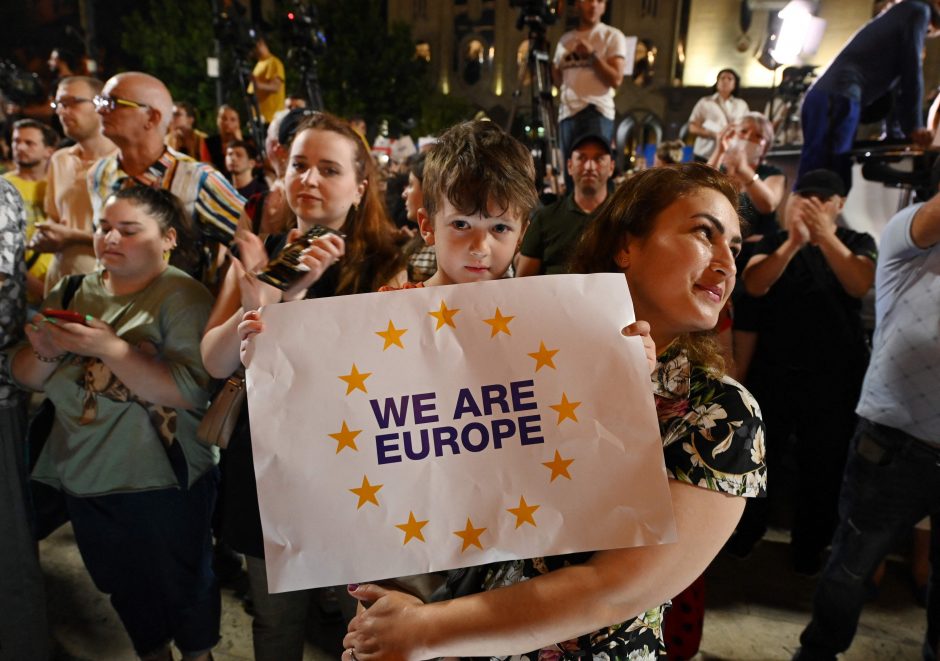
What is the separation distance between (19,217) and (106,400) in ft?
2.27

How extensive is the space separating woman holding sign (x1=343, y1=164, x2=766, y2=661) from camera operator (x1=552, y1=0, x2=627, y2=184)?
12.4 feet

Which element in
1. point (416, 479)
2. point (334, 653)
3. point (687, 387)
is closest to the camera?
point (416, 479)

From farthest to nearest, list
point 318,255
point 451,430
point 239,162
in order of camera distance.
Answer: point 239,162 < point 318,255 < point 451,430

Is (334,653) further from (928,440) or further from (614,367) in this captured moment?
(928,440)

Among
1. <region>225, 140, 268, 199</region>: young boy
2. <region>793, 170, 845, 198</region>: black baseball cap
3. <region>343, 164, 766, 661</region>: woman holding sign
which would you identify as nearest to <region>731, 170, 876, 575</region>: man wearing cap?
<region>793, 170, 845, 198</region>: black baseball cap

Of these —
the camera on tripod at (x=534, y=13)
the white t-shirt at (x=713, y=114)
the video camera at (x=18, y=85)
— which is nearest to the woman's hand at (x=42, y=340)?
the video camera at (x=18, y=85)

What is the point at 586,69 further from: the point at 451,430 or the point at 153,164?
the point at 451,430

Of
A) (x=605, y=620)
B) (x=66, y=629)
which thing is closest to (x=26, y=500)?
(x=66, y=629)

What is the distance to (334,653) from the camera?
2.51m

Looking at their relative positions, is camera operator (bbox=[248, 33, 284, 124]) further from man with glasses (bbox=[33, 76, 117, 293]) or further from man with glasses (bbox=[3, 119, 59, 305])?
man with glasses (bbox=[33, 76, 117, 293])

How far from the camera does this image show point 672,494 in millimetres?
965

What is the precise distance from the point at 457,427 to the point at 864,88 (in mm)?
4185

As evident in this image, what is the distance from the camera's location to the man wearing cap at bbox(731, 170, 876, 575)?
9.00 ft

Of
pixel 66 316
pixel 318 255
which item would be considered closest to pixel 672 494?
pixel 318 255
